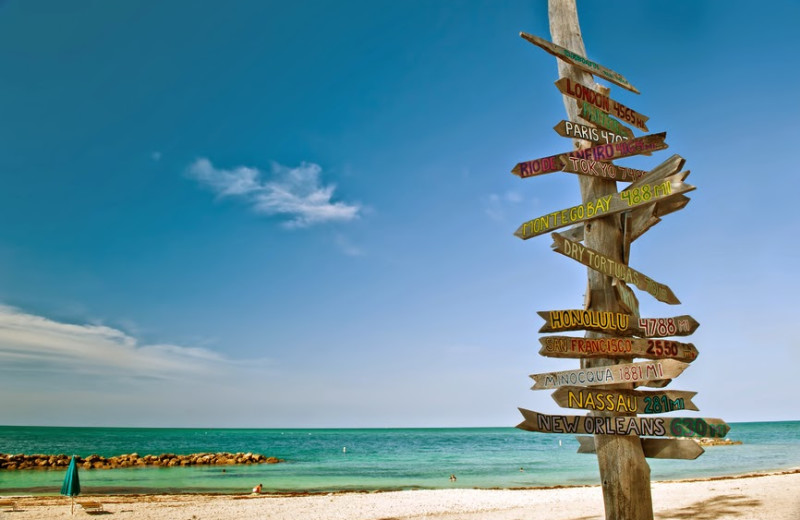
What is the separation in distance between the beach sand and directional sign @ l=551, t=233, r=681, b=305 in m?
8.02

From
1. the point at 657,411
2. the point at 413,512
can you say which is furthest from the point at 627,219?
the point at 413,512

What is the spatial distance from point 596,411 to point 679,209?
2504 millimetres

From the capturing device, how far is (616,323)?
609cm

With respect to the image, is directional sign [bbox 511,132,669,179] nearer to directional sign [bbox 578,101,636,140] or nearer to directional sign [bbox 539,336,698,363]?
directional sign [bbox 578,101,636,140]

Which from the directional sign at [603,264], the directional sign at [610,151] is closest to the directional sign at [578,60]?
the directional sign at [610,151]

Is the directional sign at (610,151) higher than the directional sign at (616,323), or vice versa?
the directional sign at (610,151)

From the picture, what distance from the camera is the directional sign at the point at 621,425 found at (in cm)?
559

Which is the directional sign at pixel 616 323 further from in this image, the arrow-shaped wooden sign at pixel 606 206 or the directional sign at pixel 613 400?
the arrow-shaped wooden sign at pixel 606 206

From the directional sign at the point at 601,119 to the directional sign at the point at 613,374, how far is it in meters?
3.11

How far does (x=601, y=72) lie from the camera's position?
717 centimetres

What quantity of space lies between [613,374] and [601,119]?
3276 mm

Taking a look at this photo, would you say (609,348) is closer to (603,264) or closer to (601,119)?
(603,264)

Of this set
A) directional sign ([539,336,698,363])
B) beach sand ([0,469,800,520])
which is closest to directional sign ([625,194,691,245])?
directional sign ([539,336,698,363])

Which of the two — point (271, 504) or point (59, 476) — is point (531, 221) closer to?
point (271, 504)
